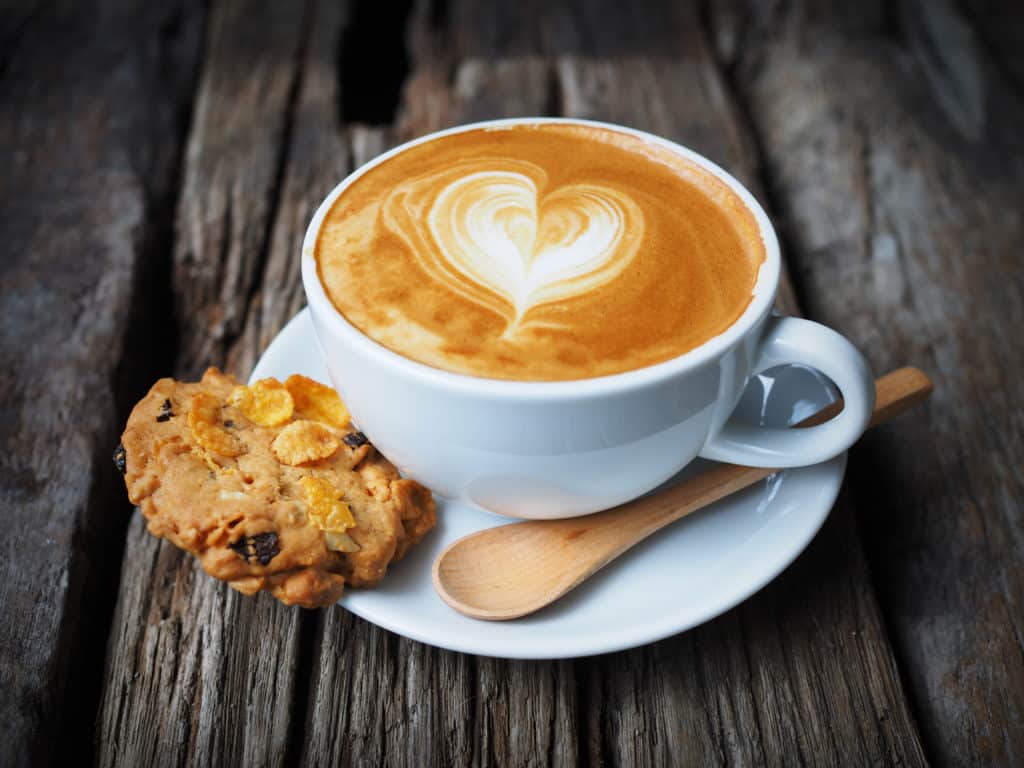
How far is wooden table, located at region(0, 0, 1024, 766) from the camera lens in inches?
53.8

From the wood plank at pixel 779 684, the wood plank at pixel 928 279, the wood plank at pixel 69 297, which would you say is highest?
the wood plank at pixel 69 297

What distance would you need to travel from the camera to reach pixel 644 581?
1.37 metres

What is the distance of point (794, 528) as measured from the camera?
4.59 feet

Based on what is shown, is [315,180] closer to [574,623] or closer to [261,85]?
[261,85]

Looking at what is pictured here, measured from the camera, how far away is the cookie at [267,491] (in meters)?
1.24

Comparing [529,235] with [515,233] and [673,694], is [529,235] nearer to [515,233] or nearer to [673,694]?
[515,233]

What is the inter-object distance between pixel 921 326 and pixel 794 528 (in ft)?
2.92

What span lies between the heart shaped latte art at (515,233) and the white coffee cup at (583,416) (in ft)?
0.53

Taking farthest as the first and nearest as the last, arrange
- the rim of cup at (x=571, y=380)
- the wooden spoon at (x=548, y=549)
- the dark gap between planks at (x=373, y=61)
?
1. the dark gap between planks at (x=373, y=61)
2. the wooden spoon at (x=548, y=549)
3. the rim of cup at (x=571, y=380)

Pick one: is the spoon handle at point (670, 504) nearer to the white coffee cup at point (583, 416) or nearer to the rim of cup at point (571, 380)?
the white coffee cup at point (583, 416)

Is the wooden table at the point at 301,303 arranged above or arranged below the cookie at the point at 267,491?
below

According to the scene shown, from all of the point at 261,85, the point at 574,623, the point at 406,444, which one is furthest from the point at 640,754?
the point at 261,85

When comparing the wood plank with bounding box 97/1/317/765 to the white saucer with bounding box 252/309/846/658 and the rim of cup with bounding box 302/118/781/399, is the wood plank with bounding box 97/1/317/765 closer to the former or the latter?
the white saucer with bounding box 252/309/846/658

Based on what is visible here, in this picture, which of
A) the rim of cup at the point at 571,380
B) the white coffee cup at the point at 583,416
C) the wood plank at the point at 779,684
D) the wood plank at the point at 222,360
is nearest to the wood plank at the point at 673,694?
the wood plank at the point at 779,684
